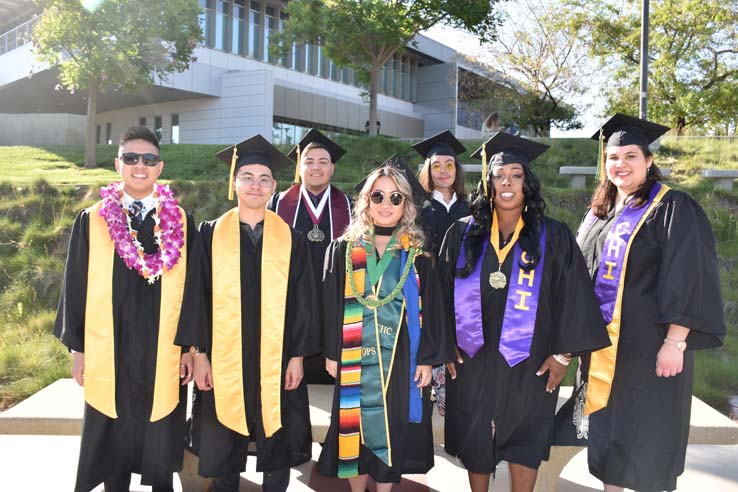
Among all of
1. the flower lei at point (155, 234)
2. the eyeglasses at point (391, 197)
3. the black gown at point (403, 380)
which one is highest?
the eyeglasses at point (391, 197)

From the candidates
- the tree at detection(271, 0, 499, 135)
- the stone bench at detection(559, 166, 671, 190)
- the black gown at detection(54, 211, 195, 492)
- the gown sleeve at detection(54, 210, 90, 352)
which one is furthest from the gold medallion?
the tree at detection(271, 0, 499, 135)

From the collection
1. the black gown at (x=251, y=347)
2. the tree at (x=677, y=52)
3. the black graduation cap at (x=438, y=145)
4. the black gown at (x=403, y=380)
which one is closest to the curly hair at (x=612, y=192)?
the black gown at (x=403, y=380)

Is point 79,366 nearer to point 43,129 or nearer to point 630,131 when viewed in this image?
point 630,131

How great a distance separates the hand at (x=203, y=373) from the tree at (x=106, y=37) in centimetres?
890

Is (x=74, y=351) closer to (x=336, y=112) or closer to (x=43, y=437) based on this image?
(x=43, y=437)

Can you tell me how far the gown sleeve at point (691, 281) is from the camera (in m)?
2.72

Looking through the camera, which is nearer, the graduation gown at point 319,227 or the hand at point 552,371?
the hand at point 552,371

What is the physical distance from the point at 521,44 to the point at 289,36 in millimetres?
7794

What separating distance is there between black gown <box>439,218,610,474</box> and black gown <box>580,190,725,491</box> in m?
0.25

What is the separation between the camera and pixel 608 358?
9.60 ft

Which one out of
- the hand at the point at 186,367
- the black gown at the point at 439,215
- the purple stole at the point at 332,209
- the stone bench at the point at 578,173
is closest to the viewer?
the hand at the point at 186,367

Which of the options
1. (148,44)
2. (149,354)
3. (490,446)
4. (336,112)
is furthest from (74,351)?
(336,112)

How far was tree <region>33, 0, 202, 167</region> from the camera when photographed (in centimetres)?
1004

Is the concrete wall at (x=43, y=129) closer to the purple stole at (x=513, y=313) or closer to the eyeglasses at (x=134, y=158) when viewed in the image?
the eyeglasses at (x=134, y=158)
